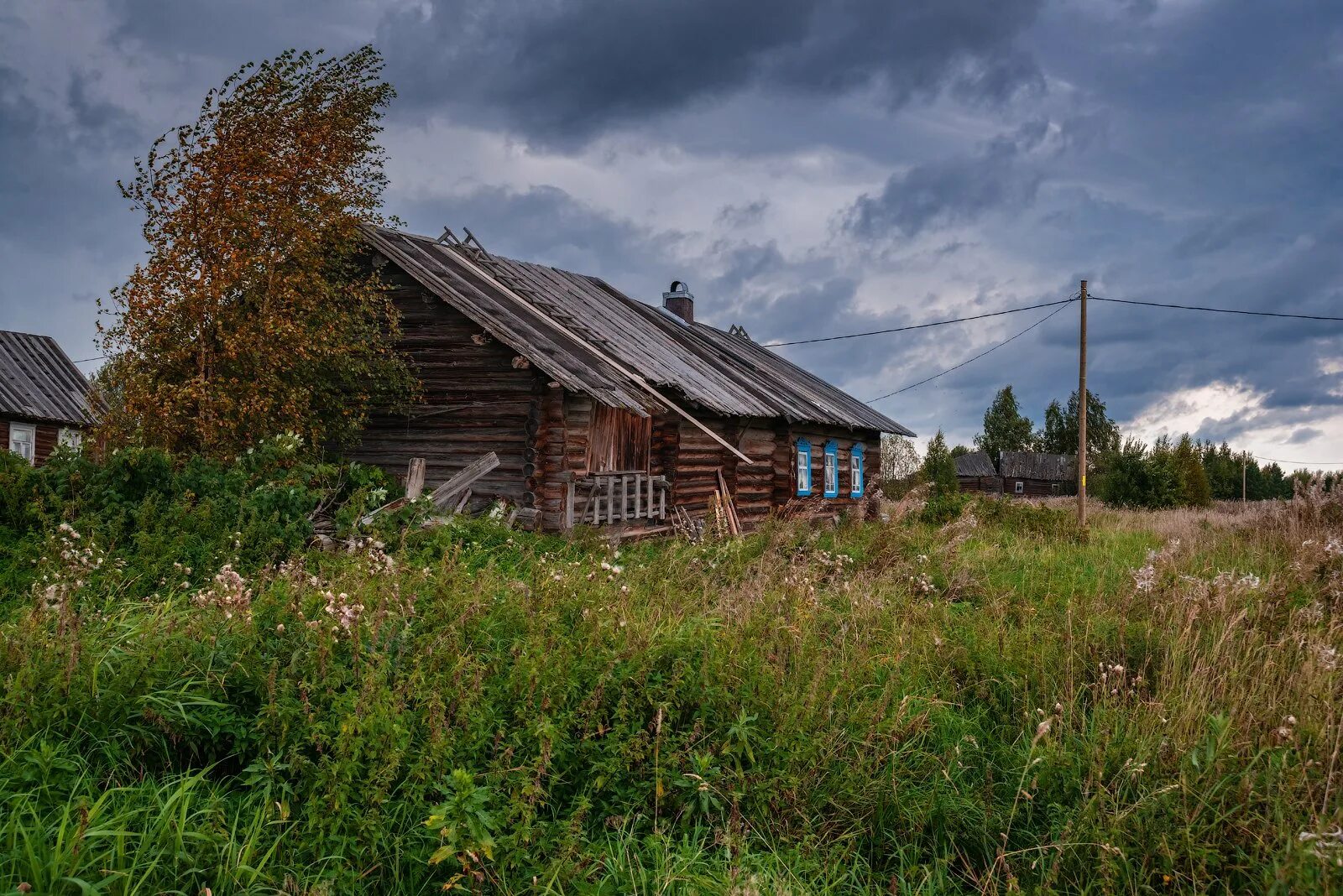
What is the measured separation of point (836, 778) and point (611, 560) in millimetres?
5002

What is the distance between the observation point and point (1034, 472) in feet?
197

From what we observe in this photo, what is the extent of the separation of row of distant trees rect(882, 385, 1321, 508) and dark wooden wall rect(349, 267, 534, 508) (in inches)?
441

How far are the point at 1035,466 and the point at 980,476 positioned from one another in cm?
390

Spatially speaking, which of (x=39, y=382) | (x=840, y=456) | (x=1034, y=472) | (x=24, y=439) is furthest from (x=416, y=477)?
(x=1034, y=472)

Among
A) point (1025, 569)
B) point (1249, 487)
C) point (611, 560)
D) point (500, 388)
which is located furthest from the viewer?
point (1249, 487)

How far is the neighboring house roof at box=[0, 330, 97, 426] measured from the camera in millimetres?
21625

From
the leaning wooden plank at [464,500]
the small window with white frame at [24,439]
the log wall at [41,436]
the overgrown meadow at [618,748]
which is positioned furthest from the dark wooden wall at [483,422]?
the small window with white frame at [24,439]

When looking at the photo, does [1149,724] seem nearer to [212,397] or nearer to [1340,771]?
[1340,771]

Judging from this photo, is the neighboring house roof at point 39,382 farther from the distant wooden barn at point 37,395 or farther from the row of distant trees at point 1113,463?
the row of distant trees at point 1113,463

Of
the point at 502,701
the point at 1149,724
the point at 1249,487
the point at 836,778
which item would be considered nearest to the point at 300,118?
the point at 502,701

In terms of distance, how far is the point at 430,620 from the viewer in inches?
174

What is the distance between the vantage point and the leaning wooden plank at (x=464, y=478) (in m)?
11.3

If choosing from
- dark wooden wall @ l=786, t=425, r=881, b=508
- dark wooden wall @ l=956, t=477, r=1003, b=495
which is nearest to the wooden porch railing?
dark wooden wall @ l=786, t=425, r=881, b=508

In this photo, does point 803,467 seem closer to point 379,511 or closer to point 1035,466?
point 379,511
